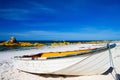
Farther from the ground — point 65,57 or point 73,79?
point 65,57

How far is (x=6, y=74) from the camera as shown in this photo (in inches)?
358

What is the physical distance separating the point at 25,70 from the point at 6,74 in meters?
1.02

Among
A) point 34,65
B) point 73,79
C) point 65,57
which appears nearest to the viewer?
point 65,57

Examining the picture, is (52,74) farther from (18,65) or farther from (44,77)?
(18,65)

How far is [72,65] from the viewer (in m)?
7.57

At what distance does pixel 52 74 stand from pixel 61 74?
590mm

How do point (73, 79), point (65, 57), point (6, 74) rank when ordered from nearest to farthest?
point (65, 57), point (73, 79), point (6, 74)

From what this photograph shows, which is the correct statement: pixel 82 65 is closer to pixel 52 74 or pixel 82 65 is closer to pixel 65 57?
pixel 65 57

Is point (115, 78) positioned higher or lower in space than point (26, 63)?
lower

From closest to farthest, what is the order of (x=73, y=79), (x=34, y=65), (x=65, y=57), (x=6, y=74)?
(x=65, y=57) < (x=73, y=79) < (x=34, y=65) < (x=6, y=74)

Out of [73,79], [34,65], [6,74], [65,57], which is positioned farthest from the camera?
[6,74]

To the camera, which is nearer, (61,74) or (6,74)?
(61,74)

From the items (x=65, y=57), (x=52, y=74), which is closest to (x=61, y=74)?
(x=52, y=74)

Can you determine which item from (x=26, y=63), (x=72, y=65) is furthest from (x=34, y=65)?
(x=72, y=65)
